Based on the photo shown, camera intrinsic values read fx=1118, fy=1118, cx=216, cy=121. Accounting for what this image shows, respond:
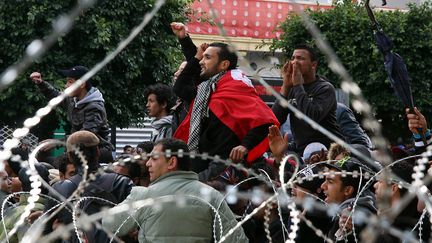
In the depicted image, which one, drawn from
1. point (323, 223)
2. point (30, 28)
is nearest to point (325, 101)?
point (323, 223)

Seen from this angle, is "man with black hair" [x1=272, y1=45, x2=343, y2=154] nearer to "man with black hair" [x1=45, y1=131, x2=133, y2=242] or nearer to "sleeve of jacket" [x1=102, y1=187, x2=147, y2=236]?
"man with black hair" [x1=45, y1=131, x2=133, y2=242]

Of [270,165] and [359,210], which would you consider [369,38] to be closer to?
[270,165]

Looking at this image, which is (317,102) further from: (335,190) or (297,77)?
(335,190)

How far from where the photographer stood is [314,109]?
259 inches

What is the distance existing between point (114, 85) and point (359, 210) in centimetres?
1130

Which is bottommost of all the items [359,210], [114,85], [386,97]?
[386,97]

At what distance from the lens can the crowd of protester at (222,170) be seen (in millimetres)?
5223

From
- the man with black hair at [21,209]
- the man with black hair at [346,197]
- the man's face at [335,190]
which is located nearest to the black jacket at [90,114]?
the man with black hair at [21,209]

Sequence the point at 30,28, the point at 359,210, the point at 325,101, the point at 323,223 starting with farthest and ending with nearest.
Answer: the point at 30,28 → the point at 325,101 → the point at 323,223 → the point at 359,210

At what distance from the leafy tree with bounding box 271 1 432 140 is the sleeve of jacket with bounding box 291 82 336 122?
505 inches

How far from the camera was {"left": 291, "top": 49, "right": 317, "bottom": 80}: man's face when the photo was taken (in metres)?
6.80

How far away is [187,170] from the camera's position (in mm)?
5516

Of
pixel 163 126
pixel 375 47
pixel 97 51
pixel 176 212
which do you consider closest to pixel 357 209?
pixel 176 212

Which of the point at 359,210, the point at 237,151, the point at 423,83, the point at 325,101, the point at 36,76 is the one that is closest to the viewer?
the point at 359,210
